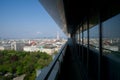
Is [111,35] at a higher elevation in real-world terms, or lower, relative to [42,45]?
higher

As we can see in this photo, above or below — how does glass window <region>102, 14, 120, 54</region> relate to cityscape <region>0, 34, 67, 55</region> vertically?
above

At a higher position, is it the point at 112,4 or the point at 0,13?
the point at 0,13

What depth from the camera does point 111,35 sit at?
188 centimetres

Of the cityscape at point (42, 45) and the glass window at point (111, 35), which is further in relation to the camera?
Answer: the cityscape at point (42, 45)

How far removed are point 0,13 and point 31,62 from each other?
3049cm

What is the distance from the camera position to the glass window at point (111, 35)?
1.67 metres

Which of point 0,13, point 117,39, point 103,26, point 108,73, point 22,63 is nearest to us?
point 117,39

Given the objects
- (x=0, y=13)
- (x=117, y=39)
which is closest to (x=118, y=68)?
(x=117, y=39)

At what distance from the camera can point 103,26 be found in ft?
Result: 7.16

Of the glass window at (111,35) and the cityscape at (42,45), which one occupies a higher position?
the glass window at (111,35)

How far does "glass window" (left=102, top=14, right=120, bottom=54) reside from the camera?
65.6 inches

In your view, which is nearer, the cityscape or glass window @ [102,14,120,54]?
glass window @ [102,14,120,54]

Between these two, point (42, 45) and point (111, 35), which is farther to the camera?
point (42, 45)

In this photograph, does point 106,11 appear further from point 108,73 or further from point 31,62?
point 31,62
